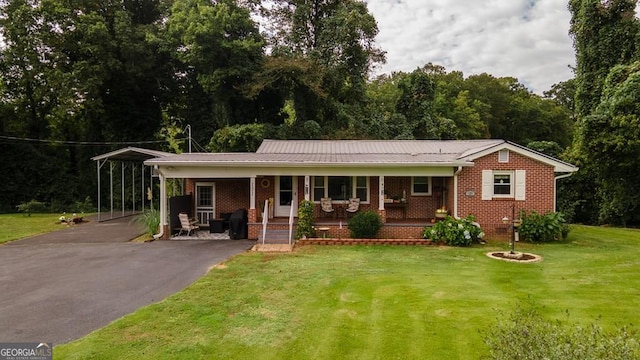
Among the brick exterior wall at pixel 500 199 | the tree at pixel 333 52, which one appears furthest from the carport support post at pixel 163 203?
the tree at pixel 333 52

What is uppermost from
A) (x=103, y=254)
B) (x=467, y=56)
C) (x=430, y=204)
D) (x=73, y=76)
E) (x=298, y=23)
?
(x=298, y=23)

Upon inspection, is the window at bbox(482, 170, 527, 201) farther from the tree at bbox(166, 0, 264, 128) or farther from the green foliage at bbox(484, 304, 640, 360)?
the tree at bbox(166, 0, 264, 128)

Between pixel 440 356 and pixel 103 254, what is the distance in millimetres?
10197

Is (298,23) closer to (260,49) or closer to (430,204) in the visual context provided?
(260,49)

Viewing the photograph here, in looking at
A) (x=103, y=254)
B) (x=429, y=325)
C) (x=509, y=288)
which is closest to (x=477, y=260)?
(x=509, y=288)

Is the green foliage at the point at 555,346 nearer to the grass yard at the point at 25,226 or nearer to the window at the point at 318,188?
the window at the point at 318,188

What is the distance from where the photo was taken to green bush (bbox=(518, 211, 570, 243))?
1245 cm

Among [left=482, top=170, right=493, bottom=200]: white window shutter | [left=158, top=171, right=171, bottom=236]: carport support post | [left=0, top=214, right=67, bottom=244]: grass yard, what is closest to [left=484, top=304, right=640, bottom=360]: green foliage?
[left=482, top=170, right=493, bottom=200]: white window shutter

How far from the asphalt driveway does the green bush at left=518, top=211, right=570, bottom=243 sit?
30.3 ft

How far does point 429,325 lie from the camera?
18.1 ft

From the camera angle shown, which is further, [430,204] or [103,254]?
[430,204]

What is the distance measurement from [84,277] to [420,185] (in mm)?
11521

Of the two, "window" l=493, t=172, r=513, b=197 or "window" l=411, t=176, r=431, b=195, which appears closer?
"window" l=493, t=172, r=513, b=197

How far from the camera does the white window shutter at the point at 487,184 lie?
13.2 metres
